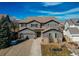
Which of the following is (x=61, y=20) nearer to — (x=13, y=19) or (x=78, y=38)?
(x=78, y=38)

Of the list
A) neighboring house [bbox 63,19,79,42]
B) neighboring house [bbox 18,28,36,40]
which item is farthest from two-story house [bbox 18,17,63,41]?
neighboring house [bbox 63,19,79,42]

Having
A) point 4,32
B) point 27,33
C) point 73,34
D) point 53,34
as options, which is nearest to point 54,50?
point 53,34

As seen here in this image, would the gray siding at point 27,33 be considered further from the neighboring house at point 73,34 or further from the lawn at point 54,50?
the neighboring house at point 73,34

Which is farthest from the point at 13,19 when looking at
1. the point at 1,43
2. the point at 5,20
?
the point at 1,43

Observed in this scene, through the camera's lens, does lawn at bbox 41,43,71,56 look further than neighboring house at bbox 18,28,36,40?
No

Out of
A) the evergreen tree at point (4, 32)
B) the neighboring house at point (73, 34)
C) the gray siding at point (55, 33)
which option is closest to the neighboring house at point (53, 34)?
the gray siding at point (55, 33)

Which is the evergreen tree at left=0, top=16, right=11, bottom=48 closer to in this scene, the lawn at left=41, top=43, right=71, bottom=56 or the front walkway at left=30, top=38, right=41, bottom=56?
the front walkway at left=30, top=38, right=41, bottom=56
